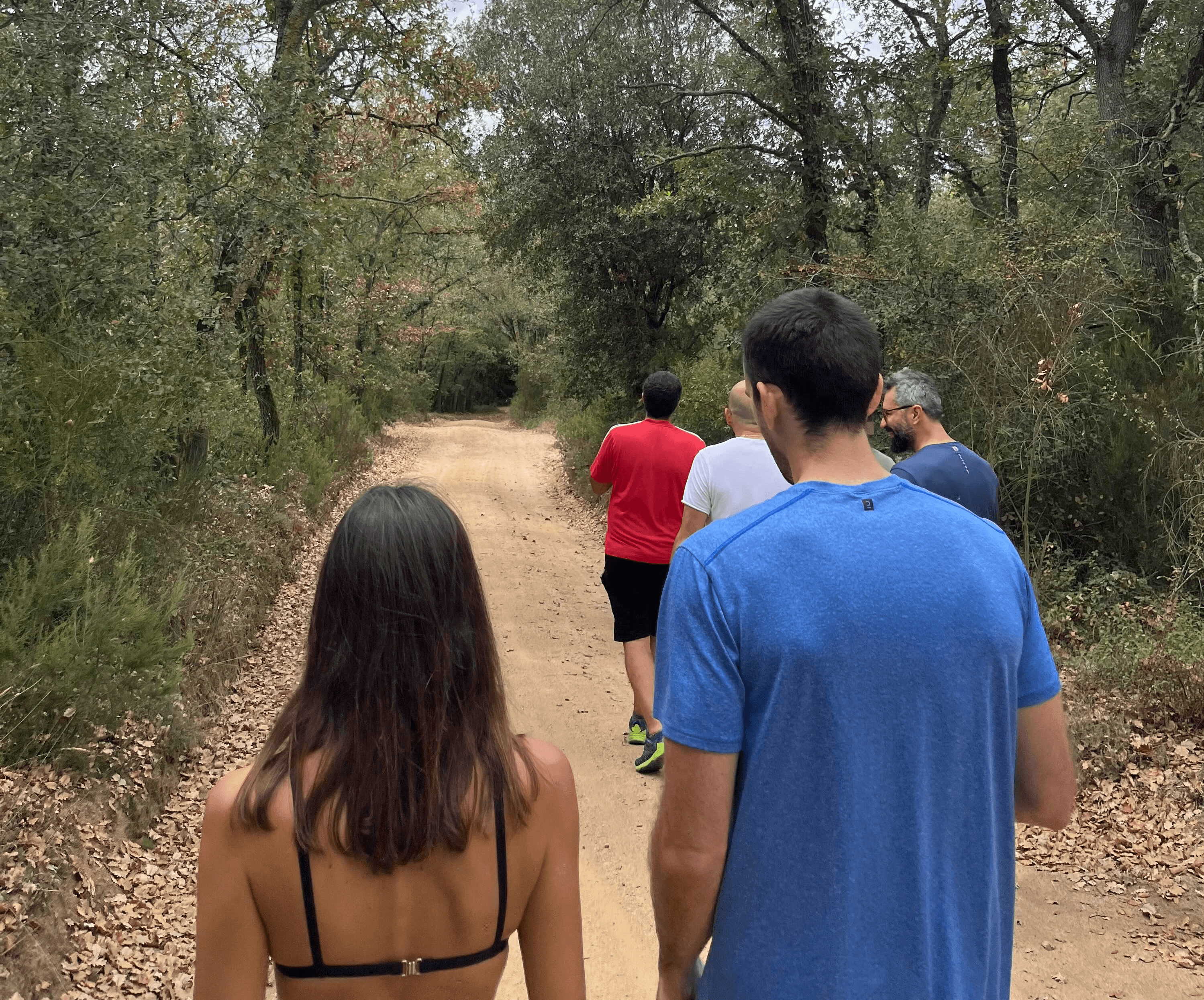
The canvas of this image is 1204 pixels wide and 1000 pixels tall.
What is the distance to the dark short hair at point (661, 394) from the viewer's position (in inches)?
234

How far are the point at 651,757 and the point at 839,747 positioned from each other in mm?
4523

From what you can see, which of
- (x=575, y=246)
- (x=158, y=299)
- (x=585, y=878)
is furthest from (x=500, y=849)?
(x=575, y=246)

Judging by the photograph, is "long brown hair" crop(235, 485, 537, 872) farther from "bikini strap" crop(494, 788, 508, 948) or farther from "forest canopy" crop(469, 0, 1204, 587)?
"forest canopy" crop(469, 0, 1204, 587)

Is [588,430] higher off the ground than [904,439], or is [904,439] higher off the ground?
[904,439]

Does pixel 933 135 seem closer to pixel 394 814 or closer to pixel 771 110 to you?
pixel 771 110

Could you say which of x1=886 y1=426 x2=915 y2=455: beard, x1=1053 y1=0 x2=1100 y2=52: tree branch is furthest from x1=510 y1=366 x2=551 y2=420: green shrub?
x1=886 y1=426 x2=915 y2=455: beard

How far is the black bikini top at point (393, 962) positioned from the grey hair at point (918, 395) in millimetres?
3985

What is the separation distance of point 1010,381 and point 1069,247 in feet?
5.18

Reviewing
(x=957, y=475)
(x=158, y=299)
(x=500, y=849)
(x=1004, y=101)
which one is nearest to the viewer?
(x=500, y=849)

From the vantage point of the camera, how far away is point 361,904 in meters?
1.52

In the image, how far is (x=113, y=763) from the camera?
5.11 metres

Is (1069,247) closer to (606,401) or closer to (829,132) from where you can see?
(829,132)

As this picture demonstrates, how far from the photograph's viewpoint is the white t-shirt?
477 cm

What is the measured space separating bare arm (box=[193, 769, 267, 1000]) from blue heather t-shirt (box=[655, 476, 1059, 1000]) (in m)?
0.71
